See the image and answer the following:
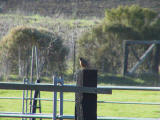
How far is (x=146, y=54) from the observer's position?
55.8ft

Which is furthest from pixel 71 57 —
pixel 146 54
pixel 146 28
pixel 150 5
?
pixel 150 5

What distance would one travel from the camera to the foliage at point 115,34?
1545cm

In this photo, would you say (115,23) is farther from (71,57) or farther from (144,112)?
(144,112)

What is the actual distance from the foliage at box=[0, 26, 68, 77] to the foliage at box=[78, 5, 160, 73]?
1.51 metres

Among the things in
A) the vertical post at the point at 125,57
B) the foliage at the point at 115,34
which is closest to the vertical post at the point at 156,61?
the foliage at the point at 115,34

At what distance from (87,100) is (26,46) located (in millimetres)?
10724

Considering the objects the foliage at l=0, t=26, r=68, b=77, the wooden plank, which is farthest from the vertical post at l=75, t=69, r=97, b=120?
the foliage at l=0, t=26, r=68, b=77

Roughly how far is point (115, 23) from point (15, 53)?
4990 mm

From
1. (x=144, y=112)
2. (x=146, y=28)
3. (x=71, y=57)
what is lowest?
(x=144, y=112)

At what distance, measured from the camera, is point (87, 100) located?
314 cm

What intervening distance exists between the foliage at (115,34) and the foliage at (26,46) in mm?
1506

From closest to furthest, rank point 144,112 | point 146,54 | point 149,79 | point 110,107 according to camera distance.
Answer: point 144,112 → point 110,107 → point 149,79 → point 146,54

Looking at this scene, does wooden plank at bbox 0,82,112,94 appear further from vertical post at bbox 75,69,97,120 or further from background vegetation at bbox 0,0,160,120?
background vegetation at bbox 0,0,160,120

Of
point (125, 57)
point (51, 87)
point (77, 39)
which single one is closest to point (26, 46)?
point (77, 39)
